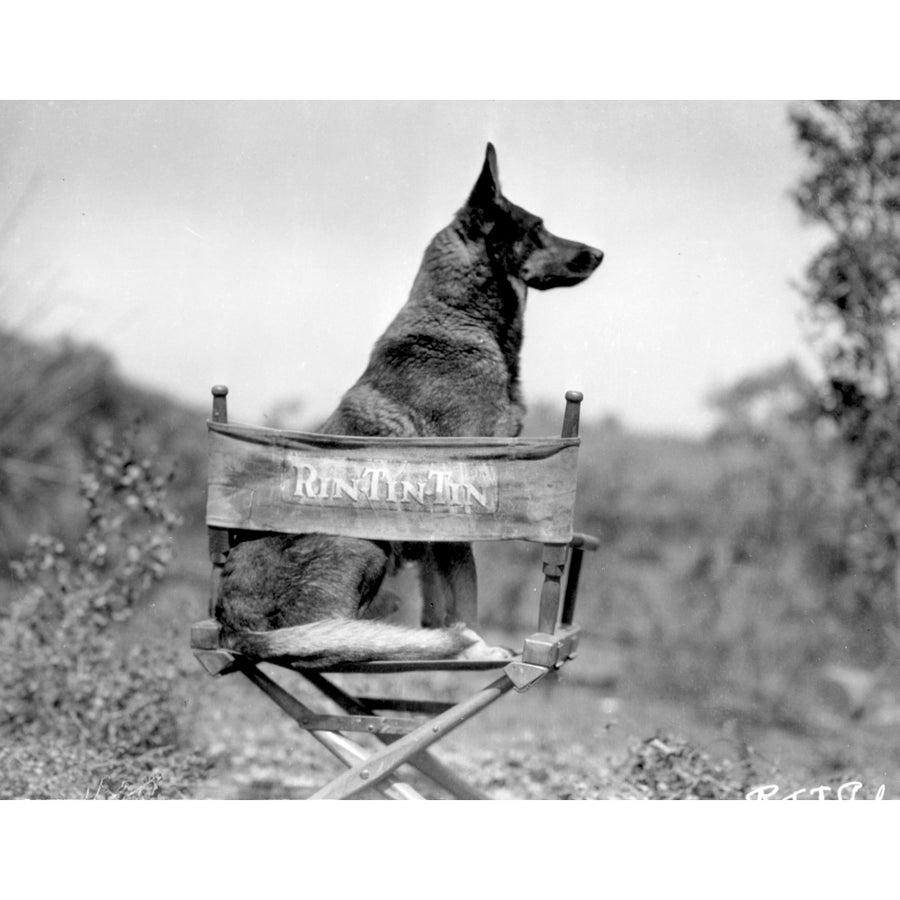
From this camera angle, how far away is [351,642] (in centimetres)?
268

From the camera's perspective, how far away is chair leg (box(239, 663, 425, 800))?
2.81 meters

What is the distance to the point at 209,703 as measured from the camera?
464 centimetres

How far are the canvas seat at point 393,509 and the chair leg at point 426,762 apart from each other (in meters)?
0.11

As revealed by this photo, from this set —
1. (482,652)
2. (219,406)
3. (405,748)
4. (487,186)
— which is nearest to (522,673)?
(482,652)

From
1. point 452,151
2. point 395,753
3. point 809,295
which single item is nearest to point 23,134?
point 452,151

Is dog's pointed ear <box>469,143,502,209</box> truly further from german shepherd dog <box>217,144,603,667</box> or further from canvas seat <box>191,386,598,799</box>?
canvas seat <box>191,386,598,799</box>

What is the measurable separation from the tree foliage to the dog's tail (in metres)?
2.80

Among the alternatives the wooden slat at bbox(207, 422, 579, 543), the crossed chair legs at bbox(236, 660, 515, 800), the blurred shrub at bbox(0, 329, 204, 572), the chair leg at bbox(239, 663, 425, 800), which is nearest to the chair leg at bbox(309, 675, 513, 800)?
the crossed chair legs at bbox(236, 660, 515, 800)

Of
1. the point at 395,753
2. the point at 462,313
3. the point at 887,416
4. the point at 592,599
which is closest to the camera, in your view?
the point at 395,753

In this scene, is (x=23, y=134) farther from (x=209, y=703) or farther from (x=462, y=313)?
(x=209, y=703)

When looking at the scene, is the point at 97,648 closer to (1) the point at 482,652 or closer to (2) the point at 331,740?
(2) the point at 331,740

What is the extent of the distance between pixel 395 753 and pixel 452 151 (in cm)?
223

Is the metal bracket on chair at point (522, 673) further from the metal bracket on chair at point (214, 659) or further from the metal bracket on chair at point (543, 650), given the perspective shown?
the metal bracket on chair at point (214, 659)
